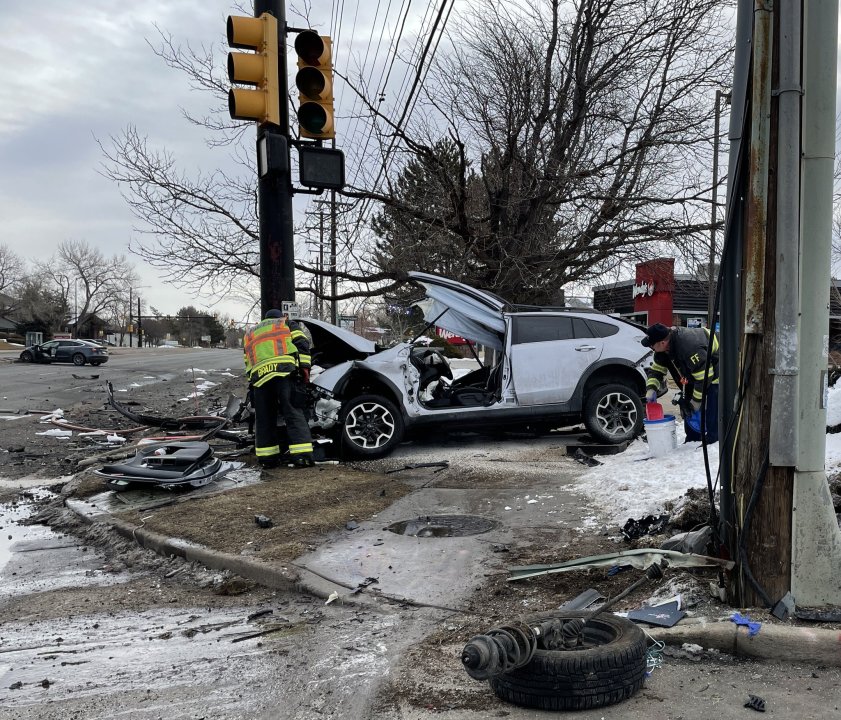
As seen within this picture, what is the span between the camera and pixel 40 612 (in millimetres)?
4480

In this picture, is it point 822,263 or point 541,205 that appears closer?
point 822,263

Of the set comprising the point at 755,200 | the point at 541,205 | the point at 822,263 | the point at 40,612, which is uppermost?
the point at 541,205

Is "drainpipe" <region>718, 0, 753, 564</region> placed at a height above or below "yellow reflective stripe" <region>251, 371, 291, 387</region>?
above

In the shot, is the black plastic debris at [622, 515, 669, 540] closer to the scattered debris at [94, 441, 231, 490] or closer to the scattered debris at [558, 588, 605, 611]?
the scattered debris at [558, 588, 605, 611]

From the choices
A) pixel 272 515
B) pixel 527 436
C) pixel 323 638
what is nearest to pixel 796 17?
pixel 323 638

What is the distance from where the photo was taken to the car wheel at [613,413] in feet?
31.2

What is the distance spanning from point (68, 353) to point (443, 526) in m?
37.5

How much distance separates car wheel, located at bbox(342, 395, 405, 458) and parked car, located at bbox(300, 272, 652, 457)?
0.04ft

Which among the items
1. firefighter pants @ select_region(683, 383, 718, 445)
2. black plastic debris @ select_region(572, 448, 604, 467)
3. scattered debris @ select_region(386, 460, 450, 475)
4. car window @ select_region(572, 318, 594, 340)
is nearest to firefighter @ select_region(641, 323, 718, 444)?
firefighter pants @ select_region(683, 383, 718, 445)

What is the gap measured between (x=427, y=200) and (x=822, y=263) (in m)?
12.5

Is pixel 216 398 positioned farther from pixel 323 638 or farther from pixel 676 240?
pixel 323 638

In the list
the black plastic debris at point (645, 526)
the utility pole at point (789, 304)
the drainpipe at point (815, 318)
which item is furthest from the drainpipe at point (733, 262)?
the black plastic debris at point (645, 526)

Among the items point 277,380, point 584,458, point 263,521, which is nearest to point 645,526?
point 263,521

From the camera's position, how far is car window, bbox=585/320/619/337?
9758 mm
